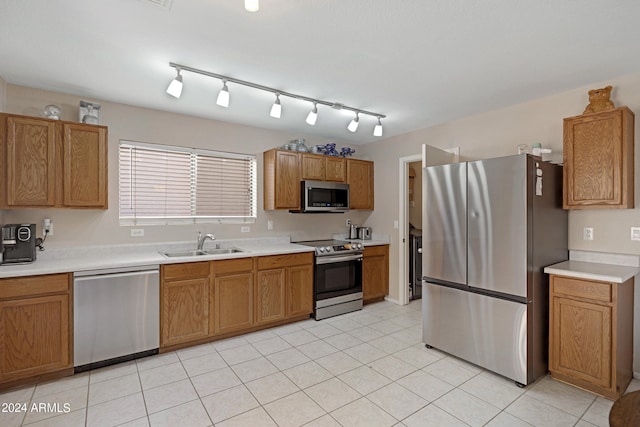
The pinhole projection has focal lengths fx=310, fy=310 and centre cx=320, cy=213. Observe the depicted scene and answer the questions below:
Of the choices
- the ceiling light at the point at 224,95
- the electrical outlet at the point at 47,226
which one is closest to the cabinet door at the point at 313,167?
the ceiling light at the point at 224,95

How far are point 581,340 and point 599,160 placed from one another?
143 cm

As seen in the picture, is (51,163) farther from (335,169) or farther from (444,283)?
(444,283)

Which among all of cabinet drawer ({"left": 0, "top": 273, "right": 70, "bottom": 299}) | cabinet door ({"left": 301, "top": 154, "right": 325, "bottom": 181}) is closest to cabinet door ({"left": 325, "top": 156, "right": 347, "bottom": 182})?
cabinet door ({"left": 301, "top": 154, "right": 325, "bottom": 181})

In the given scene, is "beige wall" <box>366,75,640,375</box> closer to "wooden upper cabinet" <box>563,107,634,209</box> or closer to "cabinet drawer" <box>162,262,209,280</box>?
"wooden upper cabinet" <box>563,107,634,209</box>

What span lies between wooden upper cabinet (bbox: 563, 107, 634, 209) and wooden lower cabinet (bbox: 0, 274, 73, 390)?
14.0 ft

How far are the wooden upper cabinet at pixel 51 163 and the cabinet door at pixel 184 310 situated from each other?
3.53 ft

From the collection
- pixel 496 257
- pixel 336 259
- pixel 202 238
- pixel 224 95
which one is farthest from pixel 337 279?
pixel 224 95

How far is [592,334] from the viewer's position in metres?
2.31

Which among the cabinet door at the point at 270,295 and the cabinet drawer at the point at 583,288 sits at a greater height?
the cabinet drawer at the point at 583,288

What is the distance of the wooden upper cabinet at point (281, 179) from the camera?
3990 millimetres

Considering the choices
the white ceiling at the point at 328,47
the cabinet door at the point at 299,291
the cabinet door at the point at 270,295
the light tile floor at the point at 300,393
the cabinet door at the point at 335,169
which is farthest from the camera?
the cabinet door at the point at 335,169

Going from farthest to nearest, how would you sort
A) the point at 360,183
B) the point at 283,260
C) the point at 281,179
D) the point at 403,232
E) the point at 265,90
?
1. the point at 360,183
2. the point at 403,232
3. the point at 281,179
4. the point at 283,260
5. the point at 265,90

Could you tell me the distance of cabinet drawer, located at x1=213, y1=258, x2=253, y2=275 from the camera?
3205 millimetres

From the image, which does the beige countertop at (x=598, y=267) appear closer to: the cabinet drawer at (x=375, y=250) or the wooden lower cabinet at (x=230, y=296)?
the cabinet drawer at (x=375, y=250)
